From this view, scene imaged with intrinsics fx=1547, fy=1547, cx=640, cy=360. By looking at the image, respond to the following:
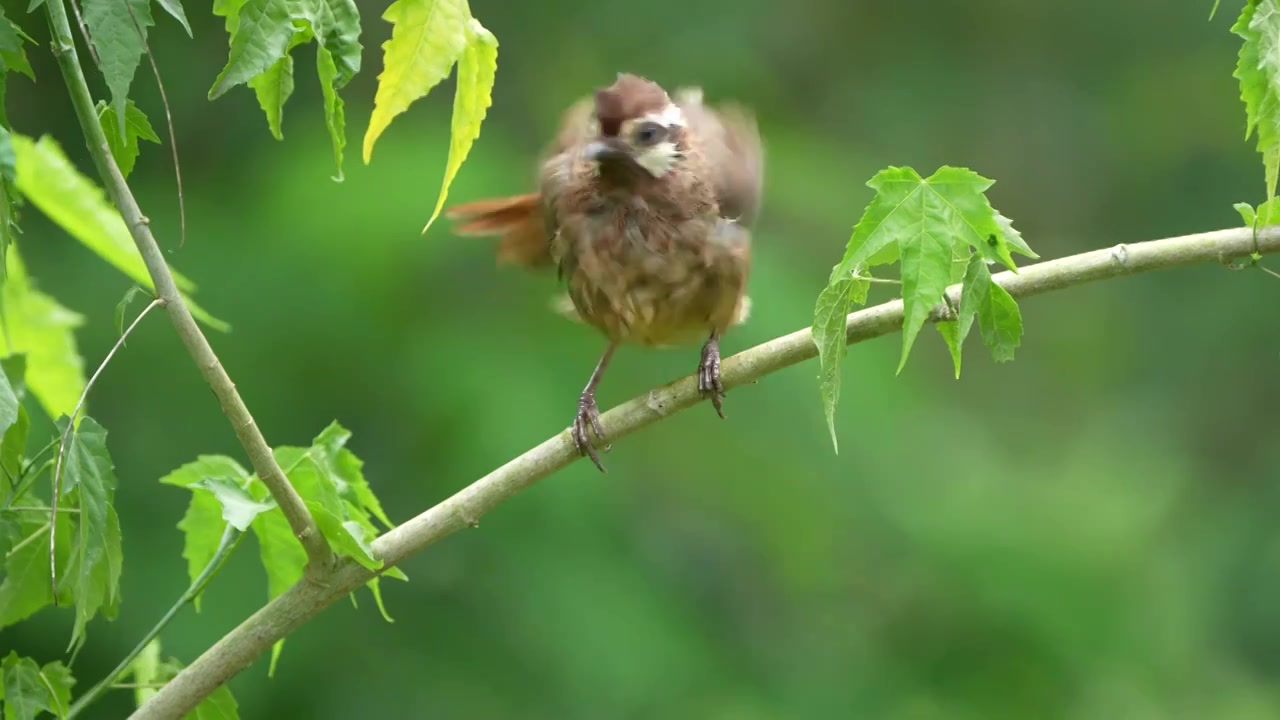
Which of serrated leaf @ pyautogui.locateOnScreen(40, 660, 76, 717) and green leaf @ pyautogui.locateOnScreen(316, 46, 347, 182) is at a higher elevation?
green leaf @ pyautogui.locateOnScreen(316, 46, 347, 182)

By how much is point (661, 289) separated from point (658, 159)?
216mm

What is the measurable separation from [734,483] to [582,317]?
2478 millimetres

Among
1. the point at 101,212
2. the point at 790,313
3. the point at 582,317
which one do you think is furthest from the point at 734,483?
the point at 101,212

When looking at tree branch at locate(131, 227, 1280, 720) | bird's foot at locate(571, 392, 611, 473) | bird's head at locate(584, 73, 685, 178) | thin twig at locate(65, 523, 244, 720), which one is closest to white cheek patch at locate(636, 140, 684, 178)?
bird's head at locate(584, 73, 685, 178)

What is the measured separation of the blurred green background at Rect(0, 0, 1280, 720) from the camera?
473cm

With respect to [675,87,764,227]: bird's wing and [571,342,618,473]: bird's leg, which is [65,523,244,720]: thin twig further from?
[675,87,764,227]: bird's wing

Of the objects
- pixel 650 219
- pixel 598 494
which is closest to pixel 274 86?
pixel 650 219

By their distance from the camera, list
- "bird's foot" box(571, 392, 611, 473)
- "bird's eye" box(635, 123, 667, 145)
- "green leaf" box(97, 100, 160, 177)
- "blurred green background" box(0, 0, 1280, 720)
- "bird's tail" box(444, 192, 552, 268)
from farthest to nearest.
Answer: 1. "blurred green background" box(0, 0, 1280, 720)
2. "bird's tail" box(444, 192, 552, 268)
3. "bird's eye" box(635, 123, 667, 145)
4. "bird's foot" box(571, 392, 611, 473)
5. "green leaf" box(97, 100, 160, 177)

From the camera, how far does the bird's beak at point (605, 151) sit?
99.0 inches

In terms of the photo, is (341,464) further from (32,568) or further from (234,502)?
(32,568)

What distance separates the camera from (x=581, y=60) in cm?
608

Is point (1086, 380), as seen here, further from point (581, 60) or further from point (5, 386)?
point (5, 386)

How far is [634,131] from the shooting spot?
2.51 m

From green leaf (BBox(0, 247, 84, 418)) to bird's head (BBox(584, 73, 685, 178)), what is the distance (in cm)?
89
